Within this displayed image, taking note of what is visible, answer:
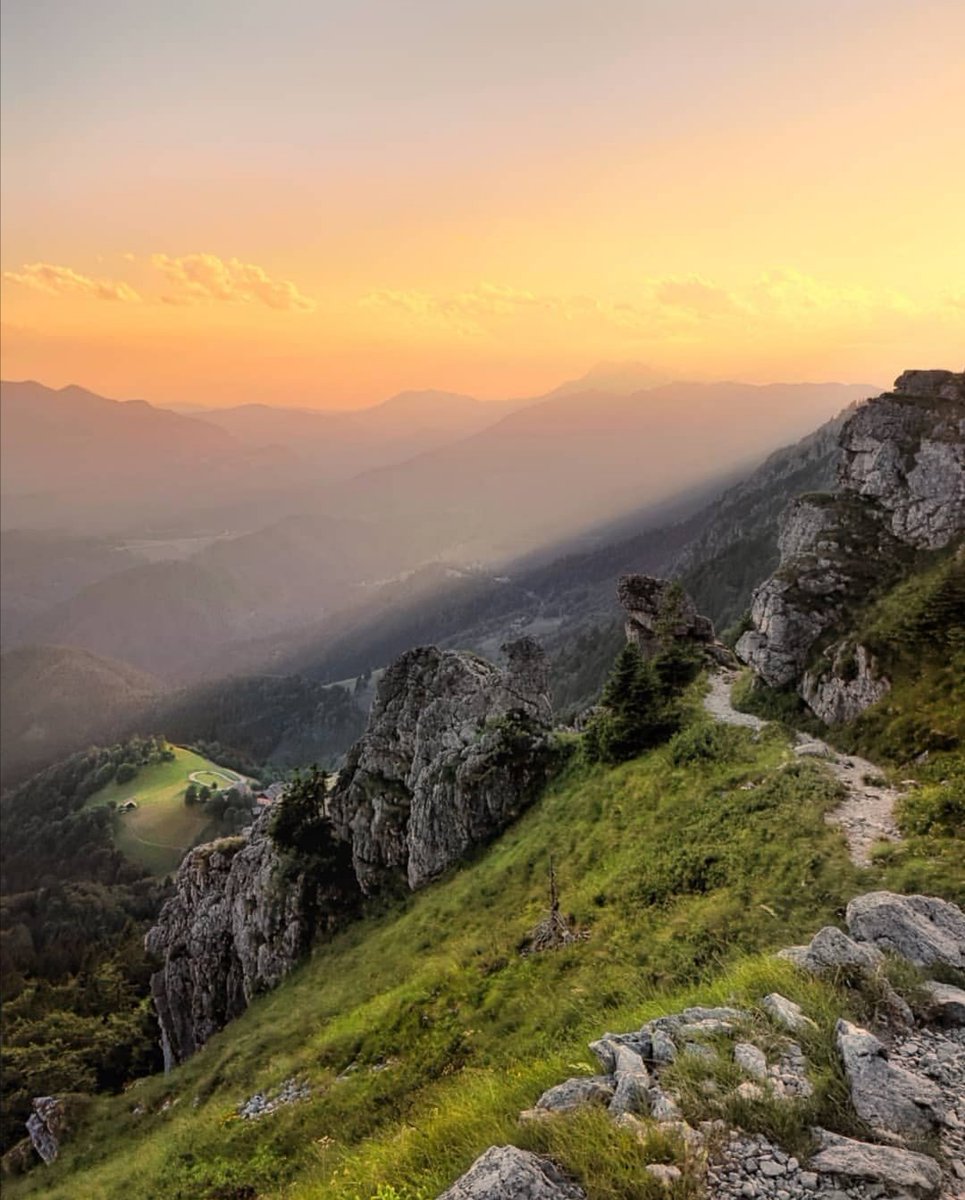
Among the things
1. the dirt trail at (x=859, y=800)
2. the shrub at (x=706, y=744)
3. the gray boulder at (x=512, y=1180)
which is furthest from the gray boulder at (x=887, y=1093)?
the shrub at (x=706, y=744)

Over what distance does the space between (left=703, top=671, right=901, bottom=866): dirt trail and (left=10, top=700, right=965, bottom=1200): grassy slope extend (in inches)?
31.5

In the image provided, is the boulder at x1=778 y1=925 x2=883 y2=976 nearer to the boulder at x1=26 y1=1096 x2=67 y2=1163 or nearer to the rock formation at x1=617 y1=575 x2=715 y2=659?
the boulder at x1=26 y1=1096 x2=67 y2=1163

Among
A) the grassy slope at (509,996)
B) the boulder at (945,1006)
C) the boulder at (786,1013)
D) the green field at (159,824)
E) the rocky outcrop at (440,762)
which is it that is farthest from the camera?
the green field at (159,824)

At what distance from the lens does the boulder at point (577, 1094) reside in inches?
296

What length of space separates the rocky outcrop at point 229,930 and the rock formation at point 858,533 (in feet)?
96.6

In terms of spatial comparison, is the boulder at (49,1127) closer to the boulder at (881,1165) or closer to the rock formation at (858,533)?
the boulder at (881,1165)

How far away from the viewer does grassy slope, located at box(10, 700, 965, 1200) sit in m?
9.02

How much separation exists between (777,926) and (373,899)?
95.0 ft

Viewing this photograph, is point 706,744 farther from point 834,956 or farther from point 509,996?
point 834,956

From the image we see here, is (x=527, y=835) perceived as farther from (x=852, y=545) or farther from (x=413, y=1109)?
(x=852, y=545)

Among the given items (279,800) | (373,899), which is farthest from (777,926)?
(279,800)

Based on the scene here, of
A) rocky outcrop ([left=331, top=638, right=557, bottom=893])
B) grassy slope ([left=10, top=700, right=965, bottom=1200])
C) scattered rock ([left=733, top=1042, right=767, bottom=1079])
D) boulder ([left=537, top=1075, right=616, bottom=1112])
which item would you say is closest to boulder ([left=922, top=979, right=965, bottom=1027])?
grassy slope ([left=10, top=700, right=965, bottom=1200])

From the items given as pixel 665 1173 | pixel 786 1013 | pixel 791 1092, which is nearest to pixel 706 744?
pixel 786 1013

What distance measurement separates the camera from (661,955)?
15250mm
